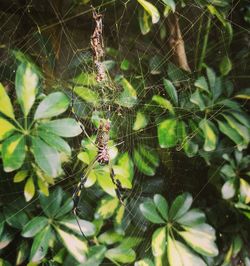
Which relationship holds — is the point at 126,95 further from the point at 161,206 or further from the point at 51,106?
the point at 161,206

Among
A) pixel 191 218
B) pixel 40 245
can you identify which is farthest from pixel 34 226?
pixel 191 218

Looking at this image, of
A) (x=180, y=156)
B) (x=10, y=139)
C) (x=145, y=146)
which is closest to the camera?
(x=10, y=139)

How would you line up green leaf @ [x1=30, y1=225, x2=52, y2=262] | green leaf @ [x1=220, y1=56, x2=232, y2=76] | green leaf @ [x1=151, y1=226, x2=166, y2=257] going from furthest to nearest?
green leaf @ [x1=220, y1=56, x2=232, y2=76]
green leaf @ [x1=151, y1=226, x2=166, y2=257]
green leaf @ [x1=30, y1=225, x2=52, y2=262]

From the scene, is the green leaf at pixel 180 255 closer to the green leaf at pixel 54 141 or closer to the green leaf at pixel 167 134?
the green leaf at pixel 167 134

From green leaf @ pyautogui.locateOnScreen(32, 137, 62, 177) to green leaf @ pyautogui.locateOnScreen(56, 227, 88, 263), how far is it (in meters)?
0.20

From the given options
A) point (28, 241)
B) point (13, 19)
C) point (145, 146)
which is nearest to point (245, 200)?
point (145, 146)

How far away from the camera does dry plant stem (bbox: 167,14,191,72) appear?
3.84 feet

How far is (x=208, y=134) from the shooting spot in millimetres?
1035

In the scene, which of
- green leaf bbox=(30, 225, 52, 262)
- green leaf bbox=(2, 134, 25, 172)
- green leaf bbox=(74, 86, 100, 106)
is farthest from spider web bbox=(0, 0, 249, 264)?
green leaf bbox=(2, 134, 25, 172)

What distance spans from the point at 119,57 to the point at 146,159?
1.04 ft

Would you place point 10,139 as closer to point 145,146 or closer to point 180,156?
point 145,146

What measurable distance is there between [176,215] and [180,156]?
22 cm

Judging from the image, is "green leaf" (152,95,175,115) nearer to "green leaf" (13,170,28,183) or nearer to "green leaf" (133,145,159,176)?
"green leaf" (133,145,159,176)

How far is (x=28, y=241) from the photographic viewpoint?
3.28 ft
